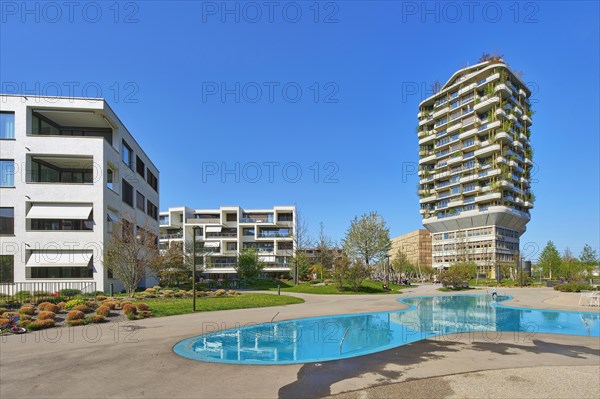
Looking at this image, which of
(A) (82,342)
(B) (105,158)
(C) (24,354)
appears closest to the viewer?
(C) (24,354)

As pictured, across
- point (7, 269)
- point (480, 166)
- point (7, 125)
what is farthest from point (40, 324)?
point (480, 166)

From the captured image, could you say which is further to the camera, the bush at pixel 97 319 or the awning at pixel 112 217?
the awning at pixel 112 217

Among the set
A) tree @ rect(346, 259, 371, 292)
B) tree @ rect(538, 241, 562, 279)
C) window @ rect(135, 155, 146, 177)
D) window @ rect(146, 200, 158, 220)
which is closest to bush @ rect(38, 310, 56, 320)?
tree @ rect(346, 259, 371, 292)

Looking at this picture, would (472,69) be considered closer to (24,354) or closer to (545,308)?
(545,308)

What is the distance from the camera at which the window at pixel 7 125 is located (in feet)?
96.7

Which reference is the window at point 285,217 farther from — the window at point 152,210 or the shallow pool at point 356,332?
the shallow pool at point 356,332

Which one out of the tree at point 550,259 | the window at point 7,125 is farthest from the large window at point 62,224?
the tree at point 550,259

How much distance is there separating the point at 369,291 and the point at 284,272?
3974 centimetres

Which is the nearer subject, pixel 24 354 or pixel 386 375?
pixel 386 375

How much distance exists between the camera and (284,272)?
7644 cm

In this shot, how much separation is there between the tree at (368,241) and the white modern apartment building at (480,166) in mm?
32195

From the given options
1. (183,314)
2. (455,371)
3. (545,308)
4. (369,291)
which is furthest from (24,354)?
(369,291)

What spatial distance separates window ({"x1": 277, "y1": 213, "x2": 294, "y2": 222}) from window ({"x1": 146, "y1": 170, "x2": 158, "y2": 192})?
31953 mm

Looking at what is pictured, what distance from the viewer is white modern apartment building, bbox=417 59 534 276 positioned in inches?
3081
